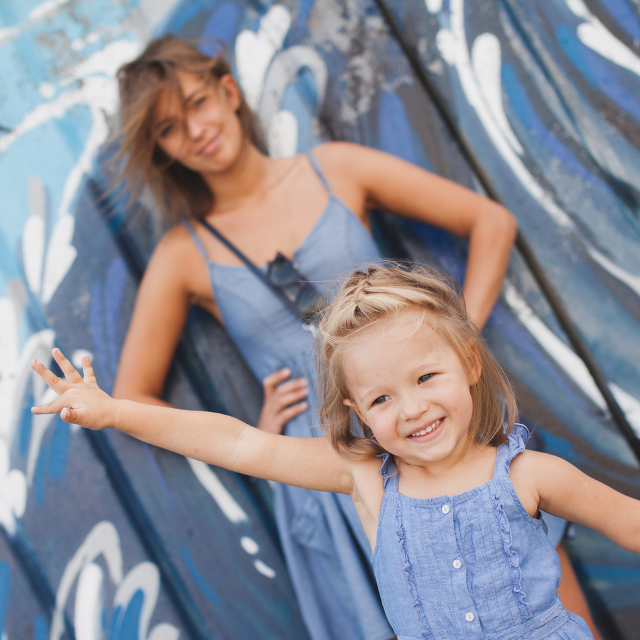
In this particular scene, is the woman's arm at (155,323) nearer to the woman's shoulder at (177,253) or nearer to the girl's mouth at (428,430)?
the woman's shoulder at (177,253)

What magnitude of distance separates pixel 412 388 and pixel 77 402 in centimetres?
49

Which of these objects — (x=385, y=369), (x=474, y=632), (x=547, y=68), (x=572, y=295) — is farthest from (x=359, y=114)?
(x=474, y=632)

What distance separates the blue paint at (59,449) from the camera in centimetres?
138

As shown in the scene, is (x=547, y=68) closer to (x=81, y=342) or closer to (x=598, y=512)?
(x=598, y=512)

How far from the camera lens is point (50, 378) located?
794 millimetres

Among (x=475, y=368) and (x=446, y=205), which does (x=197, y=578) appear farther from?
(x=446, y=205)

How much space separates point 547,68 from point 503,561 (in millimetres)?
1282

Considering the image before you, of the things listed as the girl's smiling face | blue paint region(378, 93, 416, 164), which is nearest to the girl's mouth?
the girl's smiling face

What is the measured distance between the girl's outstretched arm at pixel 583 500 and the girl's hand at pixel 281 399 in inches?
21.6

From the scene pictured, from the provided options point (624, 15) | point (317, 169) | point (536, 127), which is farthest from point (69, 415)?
point (624, 15)

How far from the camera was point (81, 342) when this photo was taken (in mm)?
1422

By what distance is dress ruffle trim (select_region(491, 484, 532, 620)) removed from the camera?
2.59 ft

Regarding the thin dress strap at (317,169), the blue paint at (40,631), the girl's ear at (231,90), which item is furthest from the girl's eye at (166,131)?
the blue paint at (40,631)

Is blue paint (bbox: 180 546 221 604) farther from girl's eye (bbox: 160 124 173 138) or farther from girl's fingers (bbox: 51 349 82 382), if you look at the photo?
girl's eye (bbox: 160 124 173 138)
